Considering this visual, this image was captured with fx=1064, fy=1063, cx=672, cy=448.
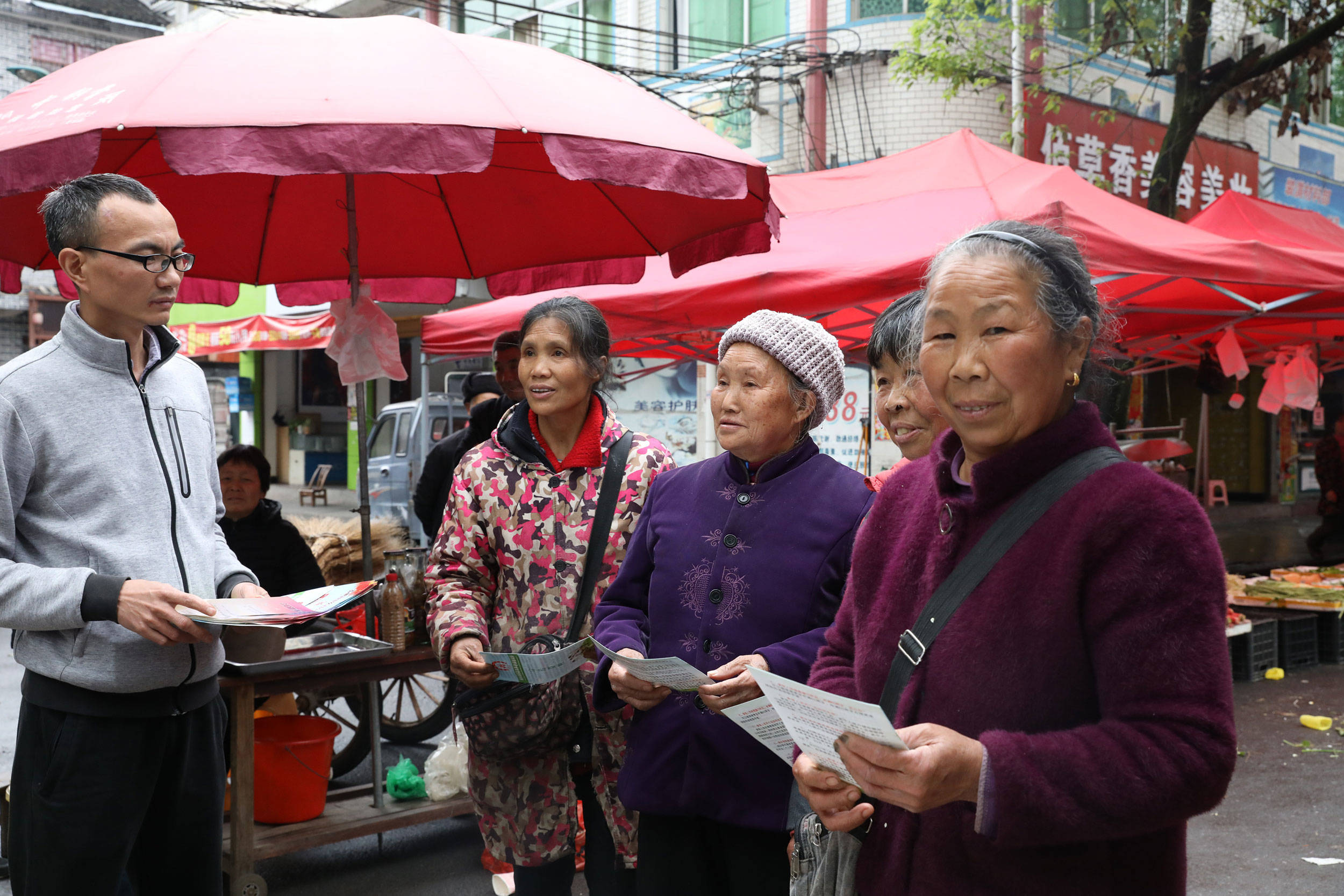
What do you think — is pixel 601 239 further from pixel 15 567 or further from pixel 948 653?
pixel 948 653

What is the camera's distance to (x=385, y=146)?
251cm

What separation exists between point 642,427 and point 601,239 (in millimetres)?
10436

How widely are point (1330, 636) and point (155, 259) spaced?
331 inches

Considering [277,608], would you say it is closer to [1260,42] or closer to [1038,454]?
[1038,454]

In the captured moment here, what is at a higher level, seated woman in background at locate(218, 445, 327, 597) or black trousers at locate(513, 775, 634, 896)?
seated woman in background at locate(218, 445, 327, 597)

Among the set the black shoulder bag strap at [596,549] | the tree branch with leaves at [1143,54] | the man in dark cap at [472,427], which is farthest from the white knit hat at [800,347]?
the tree branch with leaves at [1143,54]

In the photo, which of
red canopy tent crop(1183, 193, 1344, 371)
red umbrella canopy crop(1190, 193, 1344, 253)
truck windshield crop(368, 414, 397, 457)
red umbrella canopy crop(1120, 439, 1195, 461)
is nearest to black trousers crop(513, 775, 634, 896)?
red canopy tent crop(1183, 193, 1344, 371)

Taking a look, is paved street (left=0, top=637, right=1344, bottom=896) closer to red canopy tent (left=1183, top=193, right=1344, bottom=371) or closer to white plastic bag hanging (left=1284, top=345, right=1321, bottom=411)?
red canopy tent (left=1183, top=193, right=1344, bottom=371)

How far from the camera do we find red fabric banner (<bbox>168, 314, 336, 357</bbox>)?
11805 millimetres

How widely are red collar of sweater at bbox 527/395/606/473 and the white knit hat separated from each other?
529mm

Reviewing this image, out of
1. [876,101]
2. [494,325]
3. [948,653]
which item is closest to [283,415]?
[876,101]

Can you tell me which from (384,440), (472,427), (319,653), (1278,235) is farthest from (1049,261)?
(384,440)

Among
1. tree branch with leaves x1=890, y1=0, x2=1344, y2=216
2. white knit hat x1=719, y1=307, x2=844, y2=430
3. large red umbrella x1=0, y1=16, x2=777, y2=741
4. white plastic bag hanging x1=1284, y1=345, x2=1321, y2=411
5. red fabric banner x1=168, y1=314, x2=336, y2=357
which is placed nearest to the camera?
white knit hat x1=719, y1=307, x2=844, y2=430

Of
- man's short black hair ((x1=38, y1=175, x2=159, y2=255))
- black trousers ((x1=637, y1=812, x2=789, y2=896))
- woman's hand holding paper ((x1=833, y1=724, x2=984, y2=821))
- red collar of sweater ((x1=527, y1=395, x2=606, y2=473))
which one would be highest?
man's short black hair ((x1=38, y1=175, x2=159, y2=255))
